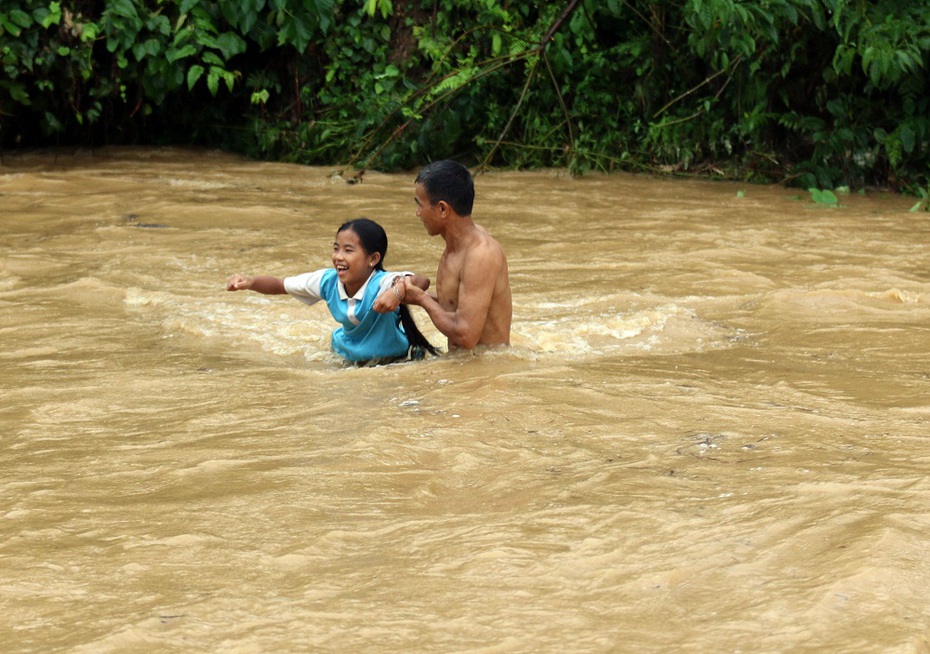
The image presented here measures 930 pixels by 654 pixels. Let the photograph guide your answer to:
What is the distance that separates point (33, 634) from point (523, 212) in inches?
261

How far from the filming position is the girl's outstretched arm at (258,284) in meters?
4.79

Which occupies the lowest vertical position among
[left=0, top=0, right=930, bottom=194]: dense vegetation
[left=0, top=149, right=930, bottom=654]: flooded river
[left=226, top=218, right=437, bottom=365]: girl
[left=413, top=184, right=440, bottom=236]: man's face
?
[left=0, top=149, right=930, bottom=654]: flooded river

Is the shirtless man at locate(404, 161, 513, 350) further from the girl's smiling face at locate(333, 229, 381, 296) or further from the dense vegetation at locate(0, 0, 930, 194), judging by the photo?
the dense vegetation at locate(0, 0, 930, 194)

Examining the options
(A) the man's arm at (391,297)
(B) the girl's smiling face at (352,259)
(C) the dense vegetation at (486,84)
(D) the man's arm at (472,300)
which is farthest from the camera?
(C) the dense vegetation at (486,84)

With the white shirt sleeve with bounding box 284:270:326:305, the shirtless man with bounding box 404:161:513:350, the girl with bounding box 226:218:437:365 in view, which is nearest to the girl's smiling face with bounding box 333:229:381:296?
the girl with bounding box 226:218:437:365

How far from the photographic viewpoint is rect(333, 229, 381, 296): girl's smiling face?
185 inches

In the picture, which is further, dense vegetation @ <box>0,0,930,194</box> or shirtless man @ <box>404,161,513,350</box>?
dense vegetation @ <box>0,0,930,194</box>

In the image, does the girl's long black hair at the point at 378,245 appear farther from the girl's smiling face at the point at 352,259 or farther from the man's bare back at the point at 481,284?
the man's bare back at the point at 481,284

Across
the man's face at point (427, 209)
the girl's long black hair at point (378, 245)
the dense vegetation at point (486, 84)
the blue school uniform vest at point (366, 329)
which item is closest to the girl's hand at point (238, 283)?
the blue school uniform vest at point (366, 329)

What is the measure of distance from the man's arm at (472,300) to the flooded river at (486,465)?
0.15m

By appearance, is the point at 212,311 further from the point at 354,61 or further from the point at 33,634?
the point at 354,61

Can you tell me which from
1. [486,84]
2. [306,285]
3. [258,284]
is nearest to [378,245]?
[306,285]

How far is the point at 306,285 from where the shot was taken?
195 inches

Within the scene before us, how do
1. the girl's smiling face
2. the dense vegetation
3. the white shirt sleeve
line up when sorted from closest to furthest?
the girl's smiling face
the white shirt sleeve
the dense vegetation
